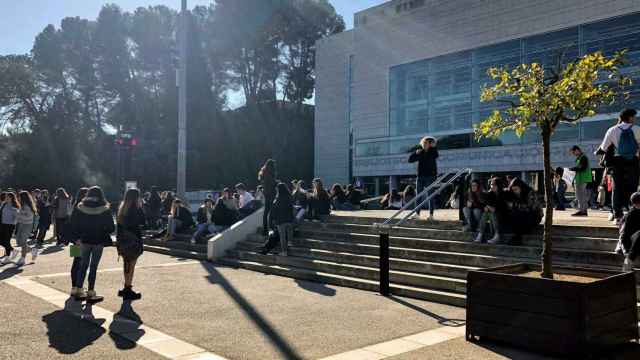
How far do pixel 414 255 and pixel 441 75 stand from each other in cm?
2344

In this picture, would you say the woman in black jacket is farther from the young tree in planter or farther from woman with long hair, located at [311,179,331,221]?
woman with long hair, located at [311,179,331,221]

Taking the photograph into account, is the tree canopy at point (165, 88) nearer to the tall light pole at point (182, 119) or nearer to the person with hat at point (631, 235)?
the tall light pole at point (182, 119)

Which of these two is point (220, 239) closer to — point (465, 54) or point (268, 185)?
point (268, 185)

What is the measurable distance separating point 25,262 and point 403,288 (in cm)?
905

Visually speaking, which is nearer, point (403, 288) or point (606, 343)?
point (606, 343)

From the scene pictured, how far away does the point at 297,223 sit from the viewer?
12.8 meters

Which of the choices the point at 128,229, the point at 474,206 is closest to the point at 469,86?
the point at 474,206

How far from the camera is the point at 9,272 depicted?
11.1m

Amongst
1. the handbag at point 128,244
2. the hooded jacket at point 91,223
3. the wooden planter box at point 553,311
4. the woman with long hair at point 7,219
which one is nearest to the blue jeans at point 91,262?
the hooded jacket at point 91,223

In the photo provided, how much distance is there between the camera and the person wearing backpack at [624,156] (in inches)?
319

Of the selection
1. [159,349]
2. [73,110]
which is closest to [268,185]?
[159,349]

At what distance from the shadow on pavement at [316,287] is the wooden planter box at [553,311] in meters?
3.30

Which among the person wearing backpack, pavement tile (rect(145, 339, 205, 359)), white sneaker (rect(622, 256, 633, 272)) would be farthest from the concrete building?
pavement tile (rect(145, 339, 205, 359))

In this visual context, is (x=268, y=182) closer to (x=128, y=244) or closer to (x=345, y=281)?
(x=345, y=281)
